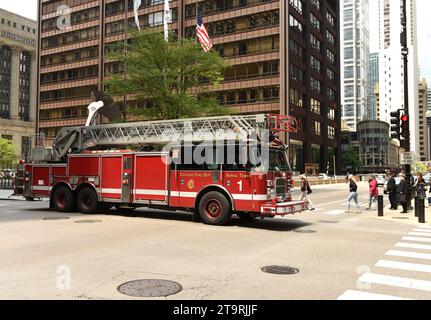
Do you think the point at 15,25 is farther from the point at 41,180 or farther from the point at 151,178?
the point at 151,178

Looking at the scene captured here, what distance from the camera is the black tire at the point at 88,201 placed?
16.6 m

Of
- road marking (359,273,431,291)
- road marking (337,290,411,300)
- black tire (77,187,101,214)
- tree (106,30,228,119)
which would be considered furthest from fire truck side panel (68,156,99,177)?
tree (106,30,228,119)

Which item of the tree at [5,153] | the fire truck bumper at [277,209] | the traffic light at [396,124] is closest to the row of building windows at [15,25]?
the tree at [5,153]

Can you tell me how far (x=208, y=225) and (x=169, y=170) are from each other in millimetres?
2531

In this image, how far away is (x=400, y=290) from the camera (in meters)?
6.30

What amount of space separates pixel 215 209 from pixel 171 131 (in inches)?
151

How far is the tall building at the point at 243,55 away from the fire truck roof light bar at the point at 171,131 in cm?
4039

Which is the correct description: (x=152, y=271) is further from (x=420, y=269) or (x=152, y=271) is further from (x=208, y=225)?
(x=208, y=225)

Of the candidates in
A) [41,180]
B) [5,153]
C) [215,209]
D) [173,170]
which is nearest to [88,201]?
[41,180]

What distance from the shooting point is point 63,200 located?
17.7 metres

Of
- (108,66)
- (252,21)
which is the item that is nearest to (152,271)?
(252,21)

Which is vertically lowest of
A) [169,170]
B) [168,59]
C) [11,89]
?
[169,170]

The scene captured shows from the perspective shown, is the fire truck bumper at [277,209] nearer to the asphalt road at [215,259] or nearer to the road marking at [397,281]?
the asphalt road at [215,259]
